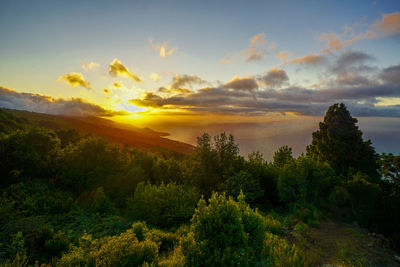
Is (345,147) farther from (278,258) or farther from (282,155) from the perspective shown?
(278,258)

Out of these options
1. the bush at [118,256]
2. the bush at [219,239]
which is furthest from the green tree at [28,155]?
the bush at [219,239]

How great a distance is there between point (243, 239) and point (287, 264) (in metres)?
1.97

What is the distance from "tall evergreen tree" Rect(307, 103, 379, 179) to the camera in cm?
2316

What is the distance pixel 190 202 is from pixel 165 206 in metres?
2.33

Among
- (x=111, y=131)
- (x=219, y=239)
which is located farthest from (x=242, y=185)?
(x=111, y=131)

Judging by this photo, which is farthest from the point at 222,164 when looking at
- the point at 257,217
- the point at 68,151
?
the point at 68,151

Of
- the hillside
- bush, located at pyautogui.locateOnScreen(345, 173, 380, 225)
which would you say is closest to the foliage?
bush, located at pyautogui.locateOnScreen(345, 173, 380, 225)

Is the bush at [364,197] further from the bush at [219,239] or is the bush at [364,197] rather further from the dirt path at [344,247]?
the bush at [219,239]

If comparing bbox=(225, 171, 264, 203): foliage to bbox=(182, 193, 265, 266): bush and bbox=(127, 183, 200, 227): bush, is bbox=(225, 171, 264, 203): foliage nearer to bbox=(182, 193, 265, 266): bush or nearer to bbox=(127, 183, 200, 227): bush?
bbox=(127, 183, 200, 227): bush

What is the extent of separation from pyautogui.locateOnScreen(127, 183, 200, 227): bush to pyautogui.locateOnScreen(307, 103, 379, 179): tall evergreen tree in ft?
59.4

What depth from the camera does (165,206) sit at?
→ 17.7 m

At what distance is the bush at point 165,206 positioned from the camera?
17328 mm

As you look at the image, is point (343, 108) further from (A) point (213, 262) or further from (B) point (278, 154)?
(A) point (213, 262)

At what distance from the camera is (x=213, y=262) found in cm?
569
